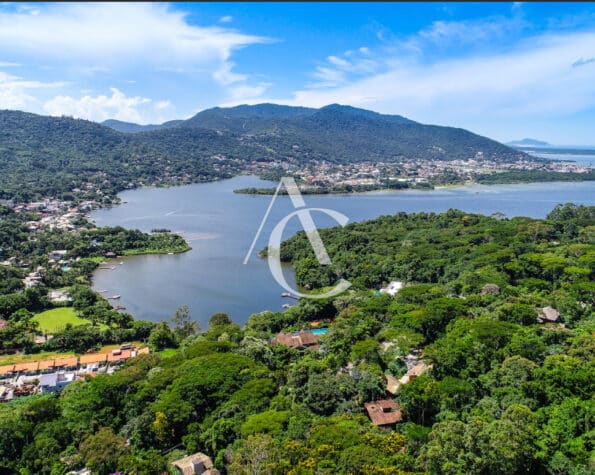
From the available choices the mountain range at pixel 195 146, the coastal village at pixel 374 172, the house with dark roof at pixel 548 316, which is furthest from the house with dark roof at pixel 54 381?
the coastal village at pixel 374 172

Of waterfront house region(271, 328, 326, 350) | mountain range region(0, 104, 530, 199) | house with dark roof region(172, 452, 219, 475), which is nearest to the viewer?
house with dark roof region(172, 452, 219, 475)

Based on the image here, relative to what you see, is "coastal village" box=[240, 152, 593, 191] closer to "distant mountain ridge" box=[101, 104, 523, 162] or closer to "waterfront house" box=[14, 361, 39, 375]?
"distant mountain ridge" box=[101, 104, 523, 162]

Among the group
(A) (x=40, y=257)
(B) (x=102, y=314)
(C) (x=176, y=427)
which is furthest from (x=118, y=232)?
(C) (x=176, y=427)

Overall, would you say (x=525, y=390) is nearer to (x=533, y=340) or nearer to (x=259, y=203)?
(x=533, y=340)

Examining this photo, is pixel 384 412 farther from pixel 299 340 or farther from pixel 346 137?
pixel 346 137

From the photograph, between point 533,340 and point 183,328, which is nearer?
point 533,340

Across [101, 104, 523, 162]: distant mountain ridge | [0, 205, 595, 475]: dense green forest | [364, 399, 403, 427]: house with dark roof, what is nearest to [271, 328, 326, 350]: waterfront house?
[0, 205, 595, 475]: dense green forest

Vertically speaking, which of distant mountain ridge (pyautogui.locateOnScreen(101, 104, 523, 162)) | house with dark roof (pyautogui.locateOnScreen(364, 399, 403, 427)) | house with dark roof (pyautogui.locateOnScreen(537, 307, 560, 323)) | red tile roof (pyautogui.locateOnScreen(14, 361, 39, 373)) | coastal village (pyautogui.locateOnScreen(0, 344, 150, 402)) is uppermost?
distant mountain ridge (pyautogui.locateOnScreen(101, 104, 523, 162))
